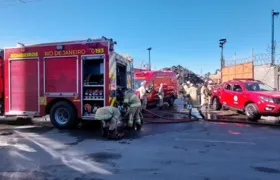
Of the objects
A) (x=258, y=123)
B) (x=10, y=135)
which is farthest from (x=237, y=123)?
(x=10, y=135)

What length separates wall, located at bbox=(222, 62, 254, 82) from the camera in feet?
66.6

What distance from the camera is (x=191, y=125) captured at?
378 inches

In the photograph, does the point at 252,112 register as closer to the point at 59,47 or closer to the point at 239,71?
the point at 59,47

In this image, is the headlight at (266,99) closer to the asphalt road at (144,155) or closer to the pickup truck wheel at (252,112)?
the pickup truck wheel at (252,112)

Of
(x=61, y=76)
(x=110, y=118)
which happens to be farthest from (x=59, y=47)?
(x=110, y=118)

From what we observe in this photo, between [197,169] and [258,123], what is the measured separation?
20.6 ft

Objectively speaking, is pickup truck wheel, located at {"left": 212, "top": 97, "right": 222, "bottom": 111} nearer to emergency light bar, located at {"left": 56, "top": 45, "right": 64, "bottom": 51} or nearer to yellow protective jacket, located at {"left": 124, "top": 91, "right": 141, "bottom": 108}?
yellow protective jacket, located at {"left": 124, "top": 91, "right": 141, "bottom": 108}

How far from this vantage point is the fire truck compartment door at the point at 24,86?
9.02 metres

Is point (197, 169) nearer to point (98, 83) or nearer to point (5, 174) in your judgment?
point (5, 174)

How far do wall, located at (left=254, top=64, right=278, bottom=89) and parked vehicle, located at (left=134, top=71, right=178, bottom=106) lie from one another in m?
6.45

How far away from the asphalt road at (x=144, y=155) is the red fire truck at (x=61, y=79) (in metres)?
0.82

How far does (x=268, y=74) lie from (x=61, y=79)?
578 inches

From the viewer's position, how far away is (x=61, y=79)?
877cm

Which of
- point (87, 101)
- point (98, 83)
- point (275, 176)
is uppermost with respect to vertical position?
point (98, 83)
